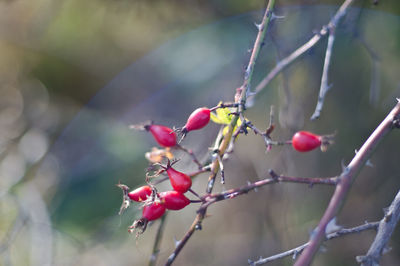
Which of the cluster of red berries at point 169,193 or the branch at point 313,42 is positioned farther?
the branch at point 313,42

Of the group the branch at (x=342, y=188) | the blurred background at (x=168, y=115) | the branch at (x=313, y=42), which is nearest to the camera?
the branch at (x=342, y=188)

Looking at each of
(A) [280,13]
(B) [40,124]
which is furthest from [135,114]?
(A) [280,13]

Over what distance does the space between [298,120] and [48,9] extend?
1892mm

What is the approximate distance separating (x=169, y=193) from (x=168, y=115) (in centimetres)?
158

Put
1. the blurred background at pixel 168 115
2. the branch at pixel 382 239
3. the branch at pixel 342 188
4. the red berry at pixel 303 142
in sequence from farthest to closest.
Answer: the blurred background at pixel 168 115 < the red berry at pixel 303 142 < the branch at pixel 382 239 < the branch at pixel 342 188

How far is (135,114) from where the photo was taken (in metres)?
2.52

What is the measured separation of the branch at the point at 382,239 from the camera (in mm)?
625

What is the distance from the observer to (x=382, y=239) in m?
0.64

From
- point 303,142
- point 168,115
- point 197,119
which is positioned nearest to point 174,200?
point 197,119

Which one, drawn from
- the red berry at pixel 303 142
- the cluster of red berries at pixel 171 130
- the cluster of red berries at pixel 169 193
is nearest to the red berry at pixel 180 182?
the cluster of red berries at pixel 169 193

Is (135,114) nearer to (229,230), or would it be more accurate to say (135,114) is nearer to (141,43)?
(141,43)

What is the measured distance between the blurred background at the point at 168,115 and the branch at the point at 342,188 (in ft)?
1.92

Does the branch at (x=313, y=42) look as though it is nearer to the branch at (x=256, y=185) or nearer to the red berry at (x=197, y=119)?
the red berry at (x=197, y=119)

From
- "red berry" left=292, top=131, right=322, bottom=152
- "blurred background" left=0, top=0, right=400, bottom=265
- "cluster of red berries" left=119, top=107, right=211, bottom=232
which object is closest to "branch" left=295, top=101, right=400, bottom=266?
"red berry" left=292, top=131, right=322, bottom=152
